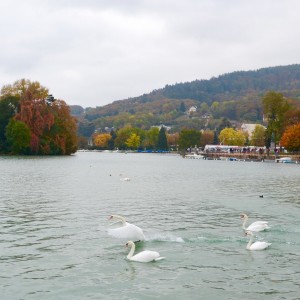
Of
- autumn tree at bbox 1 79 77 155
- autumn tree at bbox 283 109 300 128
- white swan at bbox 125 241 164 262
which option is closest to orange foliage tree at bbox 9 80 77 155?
autumn tree at bbox 1 79 77 155

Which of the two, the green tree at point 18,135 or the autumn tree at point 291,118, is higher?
the autumn tree at point 291,118

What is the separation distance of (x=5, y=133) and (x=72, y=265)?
106 m

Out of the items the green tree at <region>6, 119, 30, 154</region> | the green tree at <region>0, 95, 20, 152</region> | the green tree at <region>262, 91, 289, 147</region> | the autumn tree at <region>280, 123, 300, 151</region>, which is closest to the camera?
the green tree at <region>6, 119, 30, 154</region>

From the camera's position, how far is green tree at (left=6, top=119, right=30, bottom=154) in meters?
110

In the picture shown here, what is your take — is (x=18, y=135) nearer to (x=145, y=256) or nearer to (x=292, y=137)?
(x=292, y=137)

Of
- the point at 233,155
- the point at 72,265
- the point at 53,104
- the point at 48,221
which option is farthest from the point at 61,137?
the point at 72,265

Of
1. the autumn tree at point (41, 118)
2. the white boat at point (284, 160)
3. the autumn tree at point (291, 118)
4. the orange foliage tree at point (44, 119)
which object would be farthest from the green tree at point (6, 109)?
the autumn tree at point (291, 118)

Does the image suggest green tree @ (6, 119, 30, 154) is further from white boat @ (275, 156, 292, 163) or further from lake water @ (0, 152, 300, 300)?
lake water @ (0, 152, 300, 300)

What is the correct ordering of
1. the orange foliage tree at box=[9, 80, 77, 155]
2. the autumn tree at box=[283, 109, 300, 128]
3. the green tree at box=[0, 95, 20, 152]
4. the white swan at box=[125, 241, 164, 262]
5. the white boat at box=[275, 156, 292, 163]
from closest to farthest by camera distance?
the white swan at box=[125, 241, 164, 262] < the orange foliage tree at box=[9, 80, 77, 155] < the white boat at box=[275, 156, 292, 163] < the green tree at box=[0, 95, 20, 152] < the autumn tree at box=[283, 109, 300, 128]

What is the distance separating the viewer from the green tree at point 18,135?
362 ft

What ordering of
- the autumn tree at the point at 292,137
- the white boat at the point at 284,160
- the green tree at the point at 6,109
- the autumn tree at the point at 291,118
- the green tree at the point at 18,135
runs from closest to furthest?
the green tree at the point at 18,135 → the autumn tree at the point at 292,137 → the white boat at the point at 284,160 → the green tree at the point at 6,109 → the autumn tree at the point at 291,118

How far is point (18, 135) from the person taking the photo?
364 feet

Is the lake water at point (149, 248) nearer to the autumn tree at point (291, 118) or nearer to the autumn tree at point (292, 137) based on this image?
the autumn tree at point (292, 137)

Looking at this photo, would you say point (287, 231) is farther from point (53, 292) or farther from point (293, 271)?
point (53, 292)
